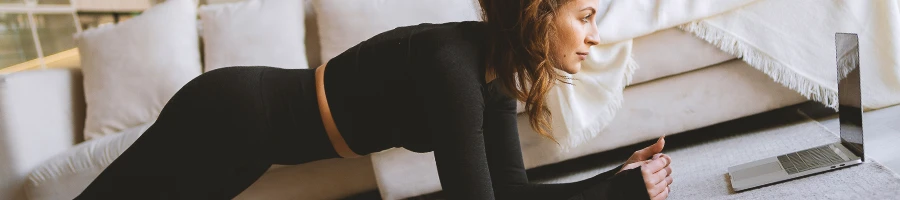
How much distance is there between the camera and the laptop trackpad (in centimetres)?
125

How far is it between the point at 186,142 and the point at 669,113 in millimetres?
1112

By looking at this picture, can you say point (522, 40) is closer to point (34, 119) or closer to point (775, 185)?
point (775, 185)

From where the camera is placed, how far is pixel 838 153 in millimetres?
1243

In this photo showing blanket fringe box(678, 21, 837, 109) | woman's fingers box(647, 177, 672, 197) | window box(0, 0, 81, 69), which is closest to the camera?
woman's fingers box(647, 177, 672, 197)

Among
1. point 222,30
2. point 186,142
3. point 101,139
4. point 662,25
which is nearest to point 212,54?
point 222,30

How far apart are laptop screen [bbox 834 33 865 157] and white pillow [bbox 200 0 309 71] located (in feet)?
4.70

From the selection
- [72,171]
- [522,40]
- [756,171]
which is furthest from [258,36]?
[756,171]

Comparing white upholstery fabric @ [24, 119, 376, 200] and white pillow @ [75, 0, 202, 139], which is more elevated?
white pillow @ [75, 0, 202, 139]

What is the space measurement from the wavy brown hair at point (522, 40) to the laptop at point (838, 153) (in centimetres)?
44

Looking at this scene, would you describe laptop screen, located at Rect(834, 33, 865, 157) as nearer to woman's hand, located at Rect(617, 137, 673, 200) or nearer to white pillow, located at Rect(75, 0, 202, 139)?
woman's hand, located at Rect(617, 137, 673, 200)

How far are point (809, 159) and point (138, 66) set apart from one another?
1.91 metres

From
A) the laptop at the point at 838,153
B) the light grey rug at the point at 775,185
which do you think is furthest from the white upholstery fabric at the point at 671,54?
the laptop at the point at 838,153

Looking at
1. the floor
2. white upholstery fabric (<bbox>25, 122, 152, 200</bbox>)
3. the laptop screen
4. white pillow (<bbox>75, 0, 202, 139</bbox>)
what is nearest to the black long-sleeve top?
the laptop screen

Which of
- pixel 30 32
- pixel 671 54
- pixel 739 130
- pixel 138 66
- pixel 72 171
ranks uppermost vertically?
pixel 30 32
